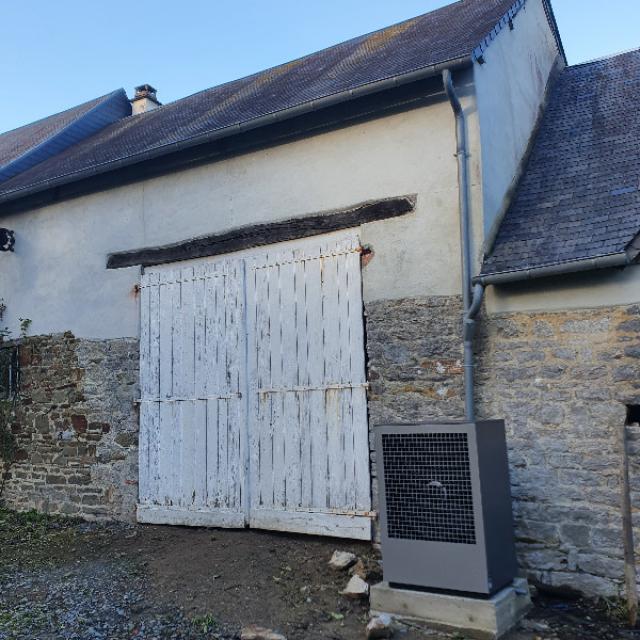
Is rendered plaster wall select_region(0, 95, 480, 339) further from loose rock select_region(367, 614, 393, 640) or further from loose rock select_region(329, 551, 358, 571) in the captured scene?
loose rock select_region(367, 614, 393, 640)

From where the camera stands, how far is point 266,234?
253 inches

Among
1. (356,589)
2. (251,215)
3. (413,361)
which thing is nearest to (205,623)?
(356,589)

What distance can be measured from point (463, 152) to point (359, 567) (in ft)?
11.2

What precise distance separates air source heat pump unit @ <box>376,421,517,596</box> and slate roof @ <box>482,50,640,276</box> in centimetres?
148

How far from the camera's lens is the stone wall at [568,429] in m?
4.65

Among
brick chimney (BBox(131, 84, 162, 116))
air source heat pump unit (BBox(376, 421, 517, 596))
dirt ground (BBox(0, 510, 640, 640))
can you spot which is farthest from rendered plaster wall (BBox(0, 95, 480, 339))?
brick chimney (BBox(131, 84, 162, 116))

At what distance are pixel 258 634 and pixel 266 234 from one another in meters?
3.62

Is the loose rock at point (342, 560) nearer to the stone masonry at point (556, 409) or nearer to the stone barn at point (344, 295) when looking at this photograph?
the stone barn at point (344, 295)

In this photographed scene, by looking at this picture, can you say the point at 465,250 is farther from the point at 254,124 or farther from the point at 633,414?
the point at 254,124

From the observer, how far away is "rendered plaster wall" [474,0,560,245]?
567cm

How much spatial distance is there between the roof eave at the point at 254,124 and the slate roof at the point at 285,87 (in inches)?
0.6

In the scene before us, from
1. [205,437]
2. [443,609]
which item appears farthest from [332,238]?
[443,609]

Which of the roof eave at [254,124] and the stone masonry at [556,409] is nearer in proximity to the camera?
the stone masonry at [556,409]

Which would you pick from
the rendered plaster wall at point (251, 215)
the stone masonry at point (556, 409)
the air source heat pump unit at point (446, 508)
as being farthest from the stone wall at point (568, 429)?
the rendered plaster wall at point (251, 215)
